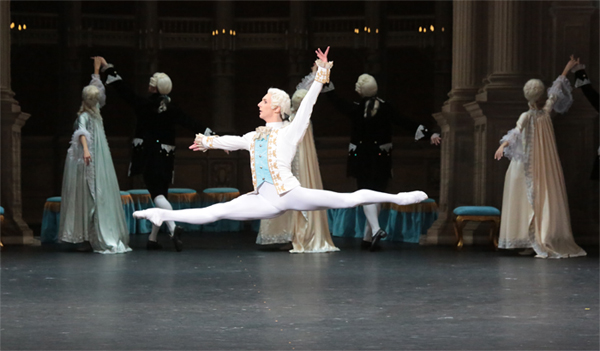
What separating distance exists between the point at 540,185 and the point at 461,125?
172 centimetres

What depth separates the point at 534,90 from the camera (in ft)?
26.9

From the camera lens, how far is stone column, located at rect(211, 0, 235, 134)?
1422 cm

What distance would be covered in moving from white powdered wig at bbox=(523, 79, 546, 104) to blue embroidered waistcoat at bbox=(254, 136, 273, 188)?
174 inches

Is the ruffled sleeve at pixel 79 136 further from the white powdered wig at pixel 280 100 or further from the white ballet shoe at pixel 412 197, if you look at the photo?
the white ballet shoe at pixel 412 197

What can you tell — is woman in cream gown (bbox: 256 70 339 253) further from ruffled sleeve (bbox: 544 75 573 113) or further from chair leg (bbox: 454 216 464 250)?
ruffled sleeve (bbox: 544 75 573 113)

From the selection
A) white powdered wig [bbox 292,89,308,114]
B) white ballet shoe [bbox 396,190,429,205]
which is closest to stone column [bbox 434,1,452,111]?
white powdered wig [bbox 292,89,308,114]

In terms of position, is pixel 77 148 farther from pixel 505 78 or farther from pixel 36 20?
pixel 36 20

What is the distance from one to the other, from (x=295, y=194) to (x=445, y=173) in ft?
19.7

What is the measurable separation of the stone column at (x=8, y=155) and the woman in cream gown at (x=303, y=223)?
2.44 metres

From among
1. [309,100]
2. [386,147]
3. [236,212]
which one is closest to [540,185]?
[386,147]

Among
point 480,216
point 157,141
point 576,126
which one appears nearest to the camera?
point 157,141

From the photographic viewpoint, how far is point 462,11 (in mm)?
9875

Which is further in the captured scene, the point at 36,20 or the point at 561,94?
the point at 36,20

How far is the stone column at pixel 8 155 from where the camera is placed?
925 centimetres
